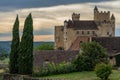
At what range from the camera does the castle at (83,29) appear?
5079 inches

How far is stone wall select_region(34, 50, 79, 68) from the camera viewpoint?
8212 cm

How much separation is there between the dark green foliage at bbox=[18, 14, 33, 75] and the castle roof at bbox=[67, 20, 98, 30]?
63300mm

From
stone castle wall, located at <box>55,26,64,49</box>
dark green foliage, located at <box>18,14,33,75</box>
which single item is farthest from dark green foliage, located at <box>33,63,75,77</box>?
stone castle wall, located at <box>55,26,64,49</box>

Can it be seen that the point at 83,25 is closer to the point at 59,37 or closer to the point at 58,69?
the point at 59,37

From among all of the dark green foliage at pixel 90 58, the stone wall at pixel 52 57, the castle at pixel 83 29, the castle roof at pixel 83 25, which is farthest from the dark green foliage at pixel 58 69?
the castle roof at pixel 83 25

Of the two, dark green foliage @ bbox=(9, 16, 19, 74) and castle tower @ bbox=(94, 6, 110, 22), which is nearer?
dark green foliage @ bbox=(9, 16, 19, 74)

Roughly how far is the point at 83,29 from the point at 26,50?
2527 inches

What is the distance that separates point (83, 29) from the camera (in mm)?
129125

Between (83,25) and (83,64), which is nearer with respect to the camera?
(83,64)

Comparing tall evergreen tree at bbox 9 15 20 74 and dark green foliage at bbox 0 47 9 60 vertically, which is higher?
tall evergreen tree at bbox 9 15 20 74

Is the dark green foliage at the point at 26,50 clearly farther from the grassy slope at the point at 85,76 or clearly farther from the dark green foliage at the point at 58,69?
the grassy slope at the point at 85,76

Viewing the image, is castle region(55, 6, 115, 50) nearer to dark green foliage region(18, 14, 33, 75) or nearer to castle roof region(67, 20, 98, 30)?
castle roof region(67, 20, 98, 30)

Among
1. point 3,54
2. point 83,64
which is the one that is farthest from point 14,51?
point 3,54

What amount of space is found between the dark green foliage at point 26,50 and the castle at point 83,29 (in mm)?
59463
